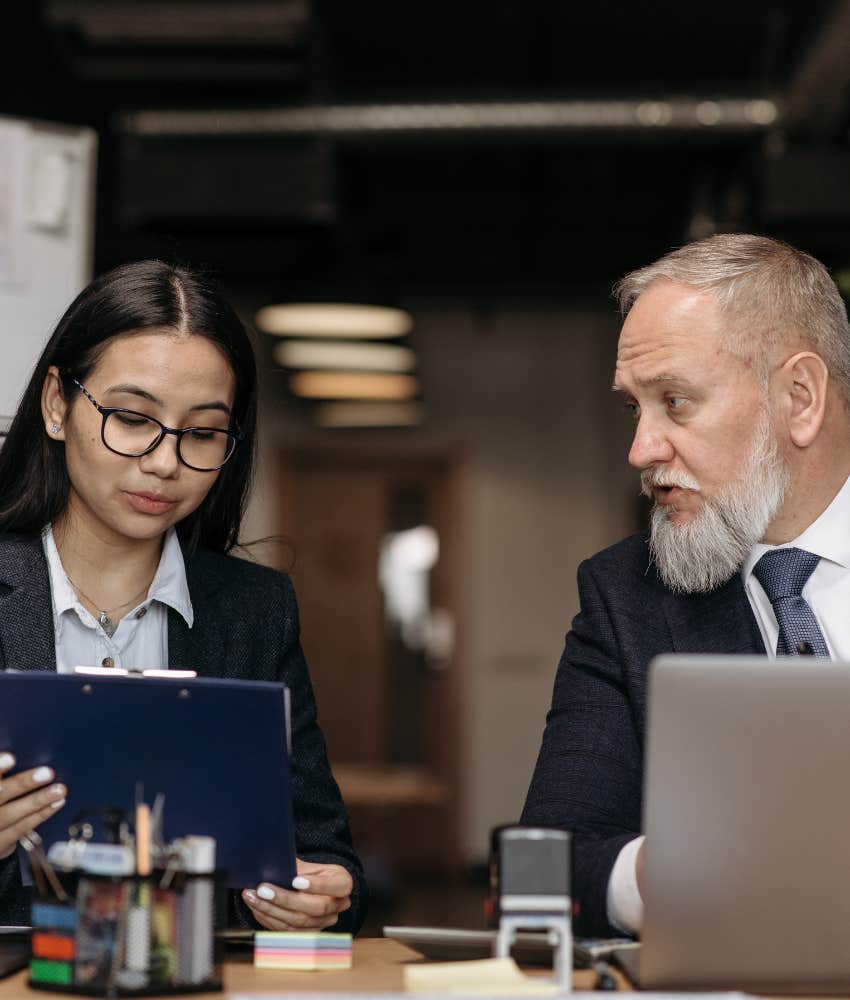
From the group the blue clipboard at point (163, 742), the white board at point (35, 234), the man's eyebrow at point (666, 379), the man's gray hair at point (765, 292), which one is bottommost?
the blue clipboard at point (163, 742)

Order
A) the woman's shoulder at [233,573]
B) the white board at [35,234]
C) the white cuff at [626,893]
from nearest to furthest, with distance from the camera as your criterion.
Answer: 1. the white cuff at [626,893]
2. the woman's shoulder at [233,573]
3. the white board at [35,234]

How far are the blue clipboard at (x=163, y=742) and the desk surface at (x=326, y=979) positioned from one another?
13 centimetres

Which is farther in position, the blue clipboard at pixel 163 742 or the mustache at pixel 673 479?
the mustache at pixel 673 479

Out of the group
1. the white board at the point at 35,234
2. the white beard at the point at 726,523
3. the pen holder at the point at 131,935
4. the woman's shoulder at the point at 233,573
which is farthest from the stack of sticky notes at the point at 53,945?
the white board at the point at 35,234

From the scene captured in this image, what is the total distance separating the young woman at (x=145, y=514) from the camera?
2000 millimetres

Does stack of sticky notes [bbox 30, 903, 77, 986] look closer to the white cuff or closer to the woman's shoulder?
the white cuff

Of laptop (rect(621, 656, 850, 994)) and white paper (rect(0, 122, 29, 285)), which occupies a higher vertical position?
white paper (rect(0, 122, 29, 285))

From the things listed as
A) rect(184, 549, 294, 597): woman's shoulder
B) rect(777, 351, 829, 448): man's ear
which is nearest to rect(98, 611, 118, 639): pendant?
rect(184, 549, 294, 597): woman's shoulder

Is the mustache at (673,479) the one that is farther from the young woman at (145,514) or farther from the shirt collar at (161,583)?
the shirt collar at (161,583)

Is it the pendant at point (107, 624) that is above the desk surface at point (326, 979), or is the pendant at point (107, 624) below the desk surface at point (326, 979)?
above

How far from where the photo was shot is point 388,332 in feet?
19.5

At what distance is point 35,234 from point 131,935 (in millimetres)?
1859

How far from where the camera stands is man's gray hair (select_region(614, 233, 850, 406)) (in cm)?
200

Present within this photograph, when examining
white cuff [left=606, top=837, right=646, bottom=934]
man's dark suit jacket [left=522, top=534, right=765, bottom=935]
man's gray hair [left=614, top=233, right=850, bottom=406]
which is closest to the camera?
white cuff [left=606, top=837, right=646, bottom=934]
